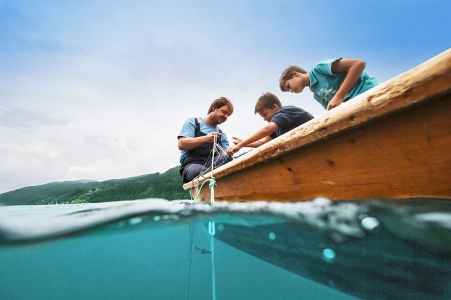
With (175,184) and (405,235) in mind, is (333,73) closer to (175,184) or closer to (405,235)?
(405,235)

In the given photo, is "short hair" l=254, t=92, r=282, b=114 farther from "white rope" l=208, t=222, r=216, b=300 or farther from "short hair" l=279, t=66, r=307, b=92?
"white rope" l=208, t=222, r=216, b=300

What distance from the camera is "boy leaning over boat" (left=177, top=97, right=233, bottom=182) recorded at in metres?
3.35

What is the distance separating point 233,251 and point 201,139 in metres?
1.74

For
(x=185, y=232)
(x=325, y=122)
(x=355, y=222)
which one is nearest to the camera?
(x=325, y=122)

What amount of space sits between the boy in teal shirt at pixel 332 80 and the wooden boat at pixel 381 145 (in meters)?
0.91

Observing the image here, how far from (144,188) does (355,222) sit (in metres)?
8.78

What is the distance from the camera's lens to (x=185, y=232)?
8.23ft

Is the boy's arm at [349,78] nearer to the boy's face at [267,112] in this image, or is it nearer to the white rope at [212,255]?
the boy's face at [267,112]

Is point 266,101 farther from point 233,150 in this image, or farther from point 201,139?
point 201,139

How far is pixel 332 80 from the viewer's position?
2.35 meters

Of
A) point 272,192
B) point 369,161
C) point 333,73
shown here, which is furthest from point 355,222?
point 333,73

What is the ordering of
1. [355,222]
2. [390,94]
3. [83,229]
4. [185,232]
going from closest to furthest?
1. [390,94]
2. [355,222]
3. [83,229]
4. [185,232]

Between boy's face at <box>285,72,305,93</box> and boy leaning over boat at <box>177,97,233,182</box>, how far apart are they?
133 centimetres

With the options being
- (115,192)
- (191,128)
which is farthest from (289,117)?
(115,192)
